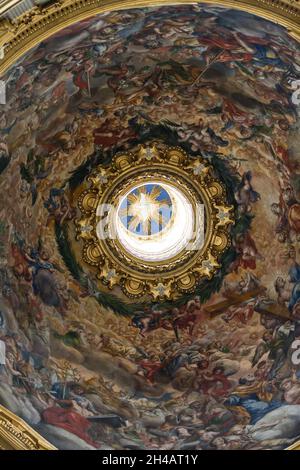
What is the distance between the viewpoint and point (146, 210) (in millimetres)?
22328

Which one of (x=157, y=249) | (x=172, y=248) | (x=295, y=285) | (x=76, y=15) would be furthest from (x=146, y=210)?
(x=76, y=15)

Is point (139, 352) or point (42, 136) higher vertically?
point (42, 136)

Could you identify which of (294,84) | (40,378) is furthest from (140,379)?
(294,84)

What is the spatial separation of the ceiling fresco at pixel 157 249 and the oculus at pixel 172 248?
0.04m

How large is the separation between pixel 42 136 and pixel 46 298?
11.5ft

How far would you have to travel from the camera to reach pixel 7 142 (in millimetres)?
16219

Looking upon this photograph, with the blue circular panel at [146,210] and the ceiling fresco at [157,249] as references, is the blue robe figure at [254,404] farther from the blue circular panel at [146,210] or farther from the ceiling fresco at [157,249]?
the blue circular panel at [146,210]

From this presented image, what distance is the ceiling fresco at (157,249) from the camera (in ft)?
53.0

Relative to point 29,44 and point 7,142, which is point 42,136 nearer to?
point 7,142

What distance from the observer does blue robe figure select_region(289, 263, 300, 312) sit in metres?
17.8

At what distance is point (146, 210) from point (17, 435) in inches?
339

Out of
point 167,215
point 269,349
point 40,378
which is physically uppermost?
point 167,215

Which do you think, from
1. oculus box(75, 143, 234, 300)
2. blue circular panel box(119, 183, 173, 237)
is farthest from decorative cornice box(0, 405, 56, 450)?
blue circular panel box(119, 183, 173, 237)

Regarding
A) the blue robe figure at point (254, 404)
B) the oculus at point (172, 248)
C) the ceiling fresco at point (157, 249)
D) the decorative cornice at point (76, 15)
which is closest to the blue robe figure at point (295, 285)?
the ceiling fresco at point (157, 249)
